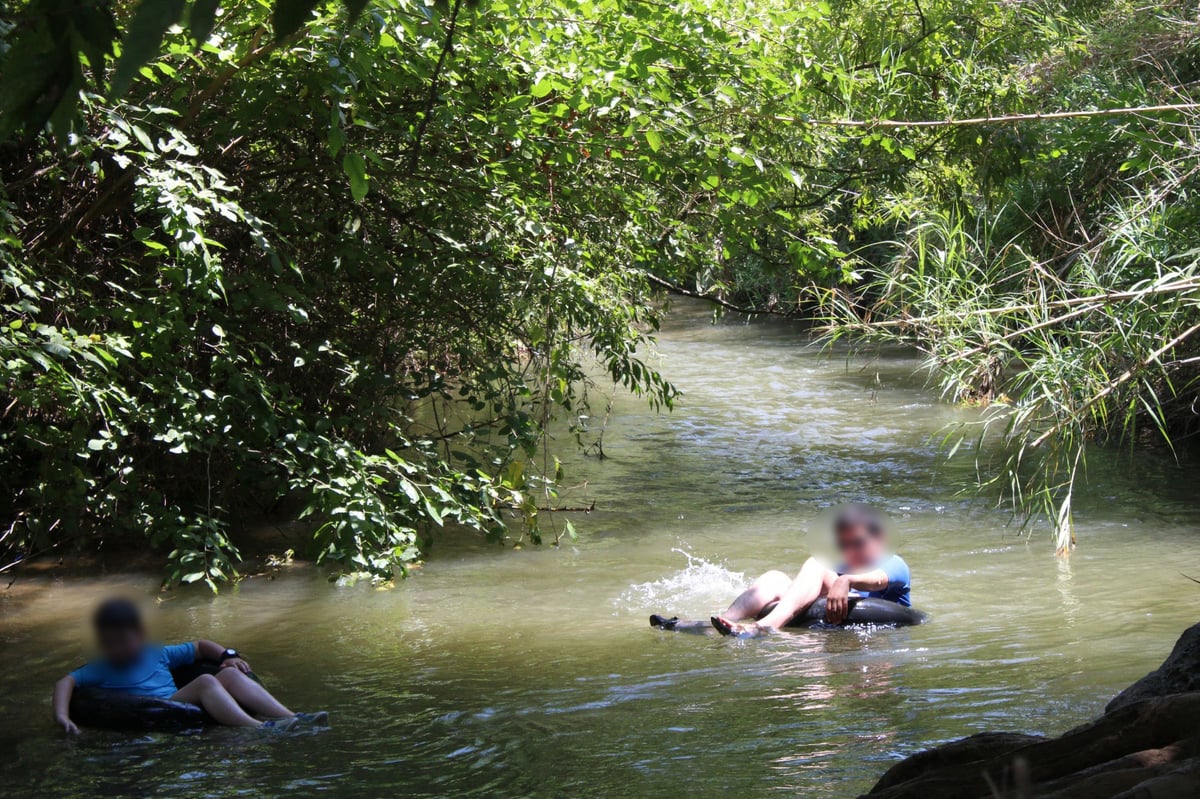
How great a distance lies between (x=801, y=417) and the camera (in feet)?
55.0

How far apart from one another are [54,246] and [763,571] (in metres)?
5.57

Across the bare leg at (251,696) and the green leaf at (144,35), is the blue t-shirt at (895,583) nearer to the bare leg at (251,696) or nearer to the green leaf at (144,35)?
the bare leg at (251,696)

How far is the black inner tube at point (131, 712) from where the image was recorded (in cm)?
580

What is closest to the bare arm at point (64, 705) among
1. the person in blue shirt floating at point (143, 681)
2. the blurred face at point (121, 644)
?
the person in blue shirt floating at point (143, 681)

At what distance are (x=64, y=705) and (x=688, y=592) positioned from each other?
4351 millimetres

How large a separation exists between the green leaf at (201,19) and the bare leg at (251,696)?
4718 mm

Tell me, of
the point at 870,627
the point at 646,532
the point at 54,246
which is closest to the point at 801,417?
the point at 646,532

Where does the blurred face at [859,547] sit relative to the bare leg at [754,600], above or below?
above

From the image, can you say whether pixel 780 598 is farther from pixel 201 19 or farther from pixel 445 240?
pixel 201 19

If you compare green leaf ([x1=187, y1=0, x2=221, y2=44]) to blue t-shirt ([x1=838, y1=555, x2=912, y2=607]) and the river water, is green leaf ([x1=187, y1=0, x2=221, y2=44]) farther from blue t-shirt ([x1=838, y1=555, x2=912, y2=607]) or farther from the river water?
blue t-shirt ([x1=838, y1=555, x2=912, y2=607])

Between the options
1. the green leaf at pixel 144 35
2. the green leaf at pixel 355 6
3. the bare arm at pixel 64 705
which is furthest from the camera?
the bare arm at pixel 64 705

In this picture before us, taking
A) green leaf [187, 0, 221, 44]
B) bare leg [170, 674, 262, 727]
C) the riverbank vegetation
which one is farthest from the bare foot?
green leaf [187, 0, 221, 44]

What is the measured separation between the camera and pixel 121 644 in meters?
5.88

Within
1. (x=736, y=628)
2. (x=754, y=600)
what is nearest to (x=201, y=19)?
(x=736, y=628)
